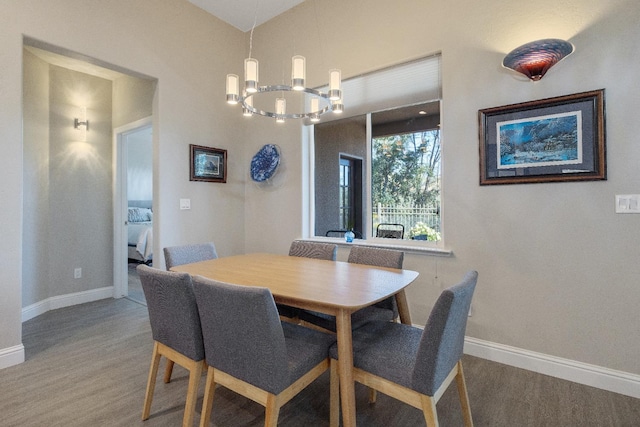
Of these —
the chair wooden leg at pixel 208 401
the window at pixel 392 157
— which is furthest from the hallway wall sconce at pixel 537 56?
the chair wooden leg at pixel 208 401

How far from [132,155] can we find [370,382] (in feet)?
23.1

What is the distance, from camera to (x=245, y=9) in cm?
356

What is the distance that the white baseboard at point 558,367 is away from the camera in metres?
1.94

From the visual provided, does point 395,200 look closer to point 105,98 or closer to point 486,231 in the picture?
point 486,231

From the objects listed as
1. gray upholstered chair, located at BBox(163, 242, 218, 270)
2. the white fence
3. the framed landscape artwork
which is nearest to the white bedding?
gray upholstered chair, located at BBox(163, 242, 218, 270)

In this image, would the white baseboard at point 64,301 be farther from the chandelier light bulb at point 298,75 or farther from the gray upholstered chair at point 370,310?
the chandelier light bulb at point 298,75

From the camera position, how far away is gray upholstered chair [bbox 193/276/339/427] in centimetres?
123

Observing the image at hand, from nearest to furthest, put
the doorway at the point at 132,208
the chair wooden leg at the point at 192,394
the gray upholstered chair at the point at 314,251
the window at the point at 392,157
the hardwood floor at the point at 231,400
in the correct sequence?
the chair wooden leg at the point at 192,394, the hardwood floor at the point at 231,400, the gray upholstered chair at the point at 314,251, the window at the point at 392,157, the doorway at the point at 132,208

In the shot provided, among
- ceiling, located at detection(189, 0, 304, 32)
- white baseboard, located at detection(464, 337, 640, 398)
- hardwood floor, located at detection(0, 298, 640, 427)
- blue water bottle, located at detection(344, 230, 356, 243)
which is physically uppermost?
ceiling, located at detection(189, 0, 304, 32)

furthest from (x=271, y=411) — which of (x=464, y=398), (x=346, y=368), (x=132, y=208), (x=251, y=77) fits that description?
(x=132, y=208)

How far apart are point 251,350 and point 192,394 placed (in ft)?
1.61

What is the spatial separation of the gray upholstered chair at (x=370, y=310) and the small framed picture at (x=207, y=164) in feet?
6.86

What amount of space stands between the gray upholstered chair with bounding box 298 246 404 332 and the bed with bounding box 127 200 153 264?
4.12m

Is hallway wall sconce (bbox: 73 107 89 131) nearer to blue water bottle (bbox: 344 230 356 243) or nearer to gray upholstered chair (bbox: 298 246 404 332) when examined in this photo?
blue water bottle (bbox: 344 230 356 243)
